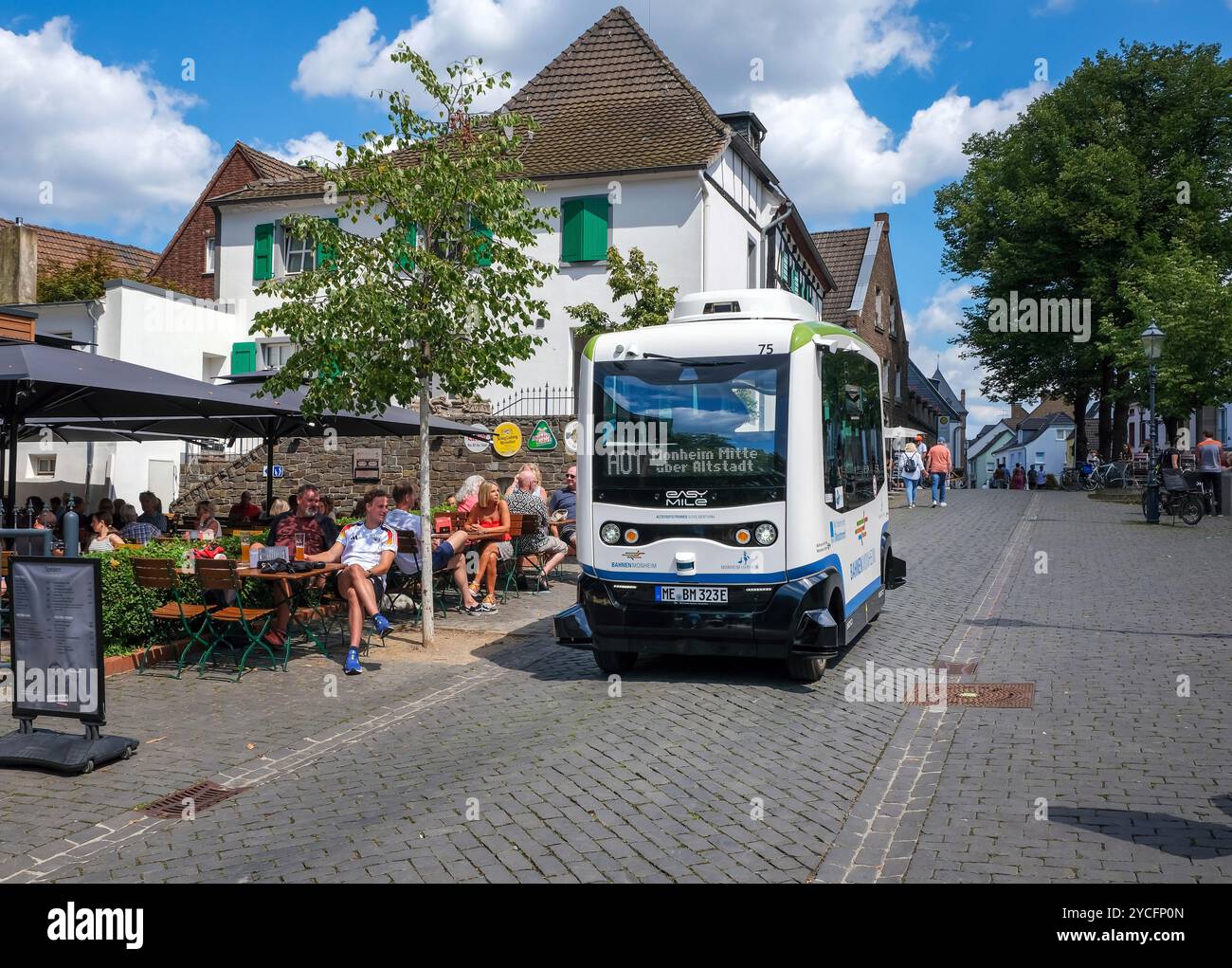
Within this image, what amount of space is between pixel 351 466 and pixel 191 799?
17485 millimetres

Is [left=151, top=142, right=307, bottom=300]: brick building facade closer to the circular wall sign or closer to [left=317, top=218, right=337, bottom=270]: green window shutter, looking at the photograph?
the circular wall sign

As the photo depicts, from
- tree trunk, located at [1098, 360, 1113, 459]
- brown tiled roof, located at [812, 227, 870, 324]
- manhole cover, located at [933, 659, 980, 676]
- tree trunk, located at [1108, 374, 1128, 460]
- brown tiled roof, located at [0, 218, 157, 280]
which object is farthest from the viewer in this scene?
brown tiled roof, located at [812, 227, 870, 324]

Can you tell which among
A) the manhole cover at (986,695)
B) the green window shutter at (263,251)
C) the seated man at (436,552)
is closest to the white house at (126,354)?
the green window shutter at (263,251)

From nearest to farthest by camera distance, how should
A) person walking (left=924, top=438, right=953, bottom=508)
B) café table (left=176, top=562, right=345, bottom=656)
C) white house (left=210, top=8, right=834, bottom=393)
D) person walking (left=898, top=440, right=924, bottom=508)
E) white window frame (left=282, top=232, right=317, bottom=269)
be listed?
café table (left=176, top=562, right=345, bottom=656), white house (left=210, top=8, right=834, bottom=393), white window frame (left=282, top=232, right=317, bottom=269), person walking (left=924, top=438, right=953, bottom=508), person walking (left=898, top=440, right=924, bottom=508)

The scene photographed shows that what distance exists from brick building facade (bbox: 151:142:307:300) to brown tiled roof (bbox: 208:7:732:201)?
10.0 m

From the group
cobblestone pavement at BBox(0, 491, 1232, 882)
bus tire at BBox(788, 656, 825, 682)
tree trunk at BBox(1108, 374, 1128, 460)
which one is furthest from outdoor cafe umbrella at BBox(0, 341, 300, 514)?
tree trunk at BBox(1108, 374, 1128, 460)

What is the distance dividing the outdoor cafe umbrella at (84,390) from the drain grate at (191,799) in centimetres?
412

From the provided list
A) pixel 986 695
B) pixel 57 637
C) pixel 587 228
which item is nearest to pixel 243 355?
pixel 587 228

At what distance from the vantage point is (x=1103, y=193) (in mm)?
38469

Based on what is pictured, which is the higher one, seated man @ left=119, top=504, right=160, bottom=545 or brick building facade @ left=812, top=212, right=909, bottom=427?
brick building facade @ left=812, top=212, right=909, bottom=427

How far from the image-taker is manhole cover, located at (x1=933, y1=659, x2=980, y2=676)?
947 centimetres

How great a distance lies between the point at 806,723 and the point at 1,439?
8.37 m
